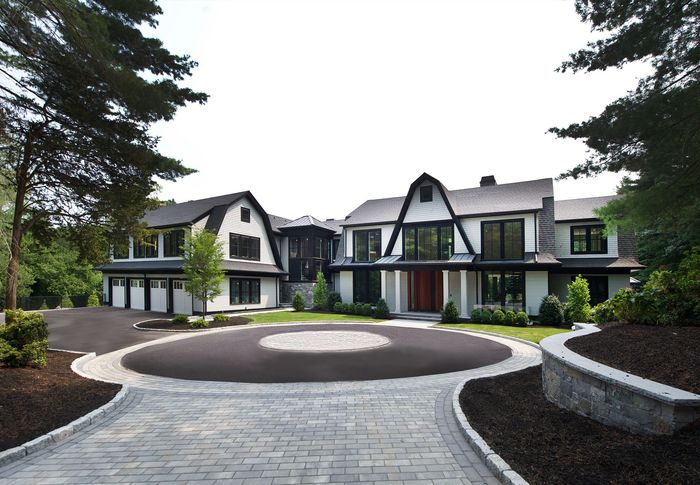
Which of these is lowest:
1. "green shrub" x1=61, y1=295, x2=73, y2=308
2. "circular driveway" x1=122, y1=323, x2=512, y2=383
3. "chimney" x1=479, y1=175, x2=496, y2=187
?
"green shrub" x1=61, y1=295, x2=73, y2=308

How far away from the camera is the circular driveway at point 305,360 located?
9.30m

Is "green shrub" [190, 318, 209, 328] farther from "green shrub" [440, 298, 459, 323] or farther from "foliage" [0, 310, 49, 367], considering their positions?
"green shrub" [440, 298, 459, 323]

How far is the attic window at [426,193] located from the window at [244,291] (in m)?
13.7

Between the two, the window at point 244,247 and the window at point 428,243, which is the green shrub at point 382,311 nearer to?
the window at point 428,243

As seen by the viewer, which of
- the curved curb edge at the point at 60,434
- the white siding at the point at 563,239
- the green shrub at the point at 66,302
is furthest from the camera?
the green shrub at the point at 66,302

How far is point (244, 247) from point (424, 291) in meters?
13.5

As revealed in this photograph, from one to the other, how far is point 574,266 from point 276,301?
2109 centimetres

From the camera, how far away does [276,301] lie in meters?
29.6

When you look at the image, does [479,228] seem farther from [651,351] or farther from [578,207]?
[651,351]

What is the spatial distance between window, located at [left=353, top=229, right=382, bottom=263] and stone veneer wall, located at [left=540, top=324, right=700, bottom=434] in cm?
1953

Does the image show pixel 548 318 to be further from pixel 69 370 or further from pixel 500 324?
pixel 69 370

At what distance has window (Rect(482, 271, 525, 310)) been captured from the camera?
67.6ft

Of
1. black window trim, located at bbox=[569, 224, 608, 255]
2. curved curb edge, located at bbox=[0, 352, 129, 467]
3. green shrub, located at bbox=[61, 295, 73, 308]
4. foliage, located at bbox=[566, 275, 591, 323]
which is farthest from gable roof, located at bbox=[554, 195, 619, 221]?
green shrub, located at bbox=[61, 295, 73, 308]

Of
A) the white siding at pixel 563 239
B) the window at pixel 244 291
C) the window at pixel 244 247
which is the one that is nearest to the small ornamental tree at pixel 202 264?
the window at pixel 244 291
